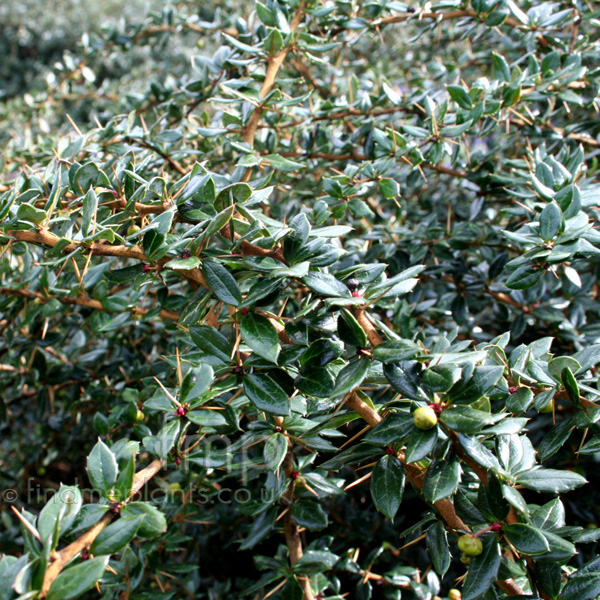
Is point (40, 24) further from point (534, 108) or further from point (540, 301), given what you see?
point (540, 301)

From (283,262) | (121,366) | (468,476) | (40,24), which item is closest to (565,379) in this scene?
(468,476)

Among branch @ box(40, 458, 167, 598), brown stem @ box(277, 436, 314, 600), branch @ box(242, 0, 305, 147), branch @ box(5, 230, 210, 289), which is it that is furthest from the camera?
branch @ box(242, 0, 305, 147)

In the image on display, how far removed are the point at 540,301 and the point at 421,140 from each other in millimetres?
704

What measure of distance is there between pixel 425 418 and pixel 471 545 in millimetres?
229

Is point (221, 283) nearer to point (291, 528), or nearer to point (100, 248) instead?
point (100, 248)

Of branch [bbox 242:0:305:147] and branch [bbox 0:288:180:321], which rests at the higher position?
branch [bbox 242:0:305:147]

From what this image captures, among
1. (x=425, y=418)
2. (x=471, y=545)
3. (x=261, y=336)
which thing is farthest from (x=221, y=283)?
(x=471, y=545)

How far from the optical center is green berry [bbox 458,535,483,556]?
806 millimetres

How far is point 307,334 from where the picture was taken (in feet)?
2.94

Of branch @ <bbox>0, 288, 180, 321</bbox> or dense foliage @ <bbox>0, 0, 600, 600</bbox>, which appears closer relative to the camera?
dense foliage @ <bbox>0, 0, 600, 600</bbox>

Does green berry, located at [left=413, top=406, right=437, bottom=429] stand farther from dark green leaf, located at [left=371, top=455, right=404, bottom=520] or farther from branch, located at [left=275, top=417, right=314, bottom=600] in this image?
branch, located at [left=275, top=417, right=314, bottom=600]

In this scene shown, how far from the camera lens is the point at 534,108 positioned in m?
2.21

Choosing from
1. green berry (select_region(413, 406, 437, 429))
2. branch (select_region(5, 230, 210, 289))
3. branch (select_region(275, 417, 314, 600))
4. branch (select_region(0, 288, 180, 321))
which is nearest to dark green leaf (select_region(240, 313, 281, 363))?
branch (select_region(5, 230, 210, 289))

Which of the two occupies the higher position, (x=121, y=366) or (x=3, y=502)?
(x=121, y=366)
